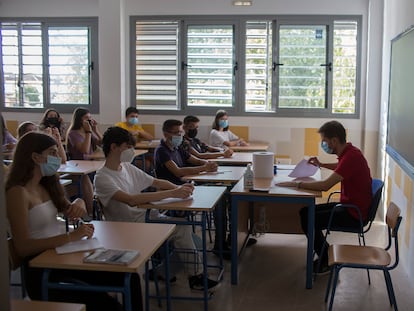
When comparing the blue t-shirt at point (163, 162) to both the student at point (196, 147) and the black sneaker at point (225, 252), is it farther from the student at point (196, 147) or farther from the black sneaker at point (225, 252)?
the student at point (196, 147)

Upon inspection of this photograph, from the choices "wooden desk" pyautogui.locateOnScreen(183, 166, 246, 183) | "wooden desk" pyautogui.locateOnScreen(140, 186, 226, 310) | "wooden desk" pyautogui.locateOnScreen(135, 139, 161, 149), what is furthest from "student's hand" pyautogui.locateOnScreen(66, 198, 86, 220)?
"wooden desk" pyautogui.locateOnScreen(135, 139, 161, 149)

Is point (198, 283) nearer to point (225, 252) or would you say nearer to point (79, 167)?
point (225, 252)

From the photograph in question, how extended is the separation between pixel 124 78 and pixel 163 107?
28.8 inches

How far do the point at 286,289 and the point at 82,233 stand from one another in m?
1.98

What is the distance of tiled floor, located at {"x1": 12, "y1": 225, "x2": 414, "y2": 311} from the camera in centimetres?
380

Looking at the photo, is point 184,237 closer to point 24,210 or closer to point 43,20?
point 24,210

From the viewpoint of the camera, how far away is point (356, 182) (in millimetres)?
4191

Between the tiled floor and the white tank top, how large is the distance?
3.86ft

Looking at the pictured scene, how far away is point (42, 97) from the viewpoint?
8375 mm

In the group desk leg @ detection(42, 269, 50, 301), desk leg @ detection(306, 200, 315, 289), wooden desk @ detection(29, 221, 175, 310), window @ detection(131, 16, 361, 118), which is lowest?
desk leg @ detection(306, 200, 315, 289)

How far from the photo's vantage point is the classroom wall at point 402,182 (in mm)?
4297

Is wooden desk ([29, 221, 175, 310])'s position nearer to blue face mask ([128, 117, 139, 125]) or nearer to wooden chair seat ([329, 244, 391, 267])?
wooden chair seat ([329, 244, 391, 267])

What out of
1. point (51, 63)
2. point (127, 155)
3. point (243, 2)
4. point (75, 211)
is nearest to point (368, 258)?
point (127, 155)

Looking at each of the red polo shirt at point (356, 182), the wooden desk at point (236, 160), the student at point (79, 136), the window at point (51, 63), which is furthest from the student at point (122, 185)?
the window at point (51, 63)
